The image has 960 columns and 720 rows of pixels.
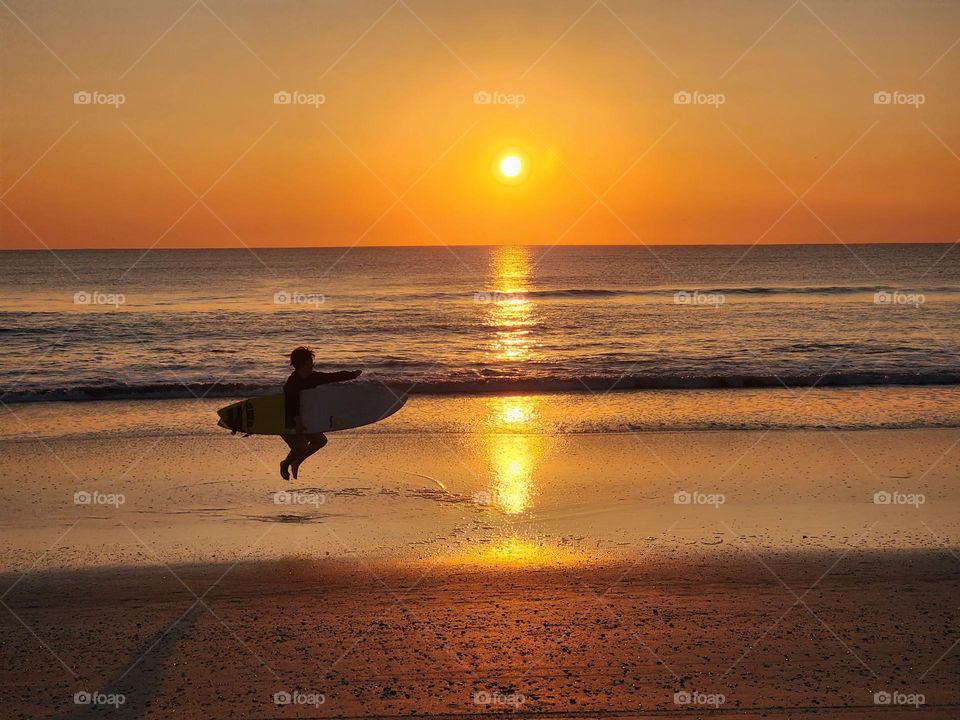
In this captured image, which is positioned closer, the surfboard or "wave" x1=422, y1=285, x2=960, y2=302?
the surfboard

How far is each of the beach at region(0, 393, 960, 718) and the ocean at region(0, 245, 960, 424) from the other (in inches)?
139

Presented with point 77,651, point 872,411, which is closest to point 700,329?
point 872,411

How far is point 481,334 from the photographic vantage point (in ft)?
136

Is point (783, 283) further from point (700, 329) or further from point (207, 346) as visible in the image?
point (207, 346)

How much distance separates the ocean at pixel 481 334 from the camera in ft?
85.6

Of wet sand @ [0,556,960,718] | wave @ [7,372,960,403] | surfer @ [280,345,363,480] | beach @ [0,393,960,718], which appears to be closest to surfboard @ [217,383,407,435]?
surfer @ [280,345,363,480]

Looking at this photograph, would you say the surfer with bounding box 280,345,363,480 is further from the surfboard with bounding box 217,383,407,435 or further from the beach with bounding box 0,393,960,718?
the beach with bounding box 0,393,960,718

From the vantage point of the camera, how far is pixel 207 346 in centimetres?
3628

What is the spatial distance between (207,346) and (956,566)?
32143 mm

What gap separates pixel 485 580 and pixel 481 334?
109 feet

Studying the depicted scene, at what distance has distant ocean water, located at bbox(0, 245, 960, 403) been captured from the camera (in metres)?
26.7

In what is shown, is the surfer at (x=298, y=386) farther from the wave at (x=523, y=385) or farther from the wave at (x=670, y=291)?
the wave at (x=670, y=291)

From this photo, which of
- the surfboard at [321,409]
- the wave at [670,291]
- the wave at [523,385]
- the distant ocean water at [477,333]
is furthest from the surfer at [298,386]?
the wave at [670,291]

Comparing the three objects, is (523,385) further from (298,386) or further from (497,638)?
(497,638)
